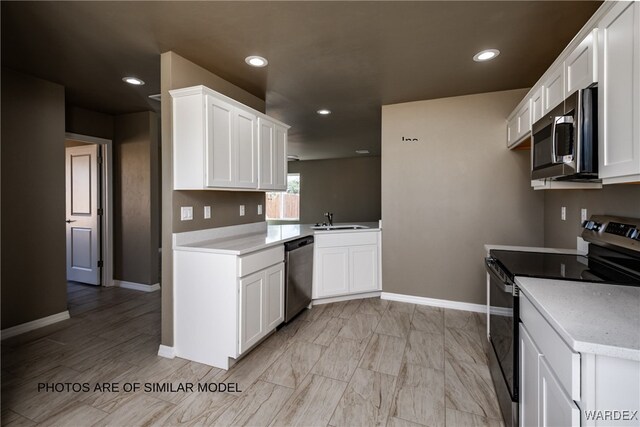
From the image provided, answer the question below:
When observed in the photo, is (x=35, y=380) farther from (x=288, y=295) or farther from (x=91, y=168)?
(x=91, y=168)

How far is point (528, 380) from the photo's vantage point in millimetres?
1372

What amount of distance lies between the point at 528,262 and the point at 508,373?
2.23 ft

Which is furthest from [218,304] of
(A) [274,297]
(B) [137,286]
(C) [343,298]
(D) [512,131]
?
(D) [512,131]

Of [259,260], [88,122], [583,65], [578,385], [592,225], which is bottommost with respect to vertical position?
[578,385]

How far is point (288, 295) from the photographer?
117 inches

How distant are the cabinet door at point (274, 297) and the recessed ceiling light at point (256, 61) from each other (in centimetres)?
180

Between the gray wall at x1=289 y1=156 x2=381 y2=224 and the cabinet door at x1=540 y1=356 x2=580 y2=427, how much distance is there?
22.5 feet

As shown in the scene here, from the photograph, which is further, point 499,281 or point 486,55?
point 486,55

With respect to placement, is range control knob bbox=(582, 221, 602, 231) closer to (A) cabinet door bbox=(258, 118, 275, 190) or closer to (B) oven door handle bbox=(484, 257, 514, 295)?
(B) oven door handle bbox=(484, 257, 514, 295)

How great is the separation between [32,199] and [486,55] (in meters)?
4.43

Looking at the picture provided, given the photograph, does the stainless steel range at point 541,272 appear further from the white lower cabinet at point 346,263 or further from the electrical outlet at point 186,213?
the electrical outlet at point 186,213

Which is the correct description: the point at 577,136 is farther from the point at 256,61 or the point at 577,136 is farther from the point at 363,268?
the point at 363,268

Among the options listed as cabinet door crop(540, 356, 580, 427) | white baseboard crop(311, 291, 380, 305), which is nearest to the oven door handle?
cabinet door crop(540, 356, 580, 427)

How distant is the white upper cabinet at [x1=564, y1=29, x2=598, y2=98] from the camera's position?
57.2 inches
